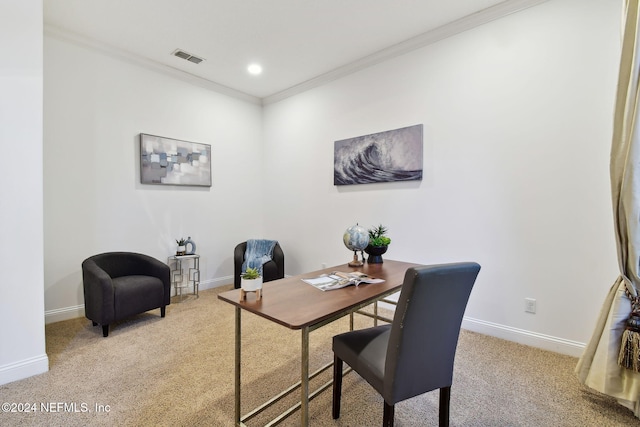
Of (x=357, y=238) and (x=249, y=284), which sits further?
(x=357, y=238)

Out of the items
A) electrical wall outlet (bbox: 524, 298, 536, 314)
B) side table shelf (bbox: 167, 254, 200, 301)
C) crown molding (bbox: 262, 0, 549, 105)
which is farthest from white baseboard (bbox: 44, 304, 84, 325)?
electrical wall outlet (bbox: 524, 298, 536, 314)

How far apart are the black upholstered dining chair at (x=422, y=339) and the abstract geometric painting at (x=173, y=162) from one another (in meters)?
3.27

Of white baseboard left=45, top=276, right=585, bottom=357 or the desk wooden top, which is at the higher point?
the desk wooden top

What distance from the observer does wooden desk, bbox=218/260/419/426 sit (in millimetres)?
1251

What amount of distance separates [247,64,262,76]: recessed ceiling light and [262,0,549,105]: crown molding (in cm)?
62

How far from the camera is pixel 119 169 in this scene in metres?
3.35

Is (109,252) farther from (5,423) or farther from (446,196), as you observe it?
(446,196)

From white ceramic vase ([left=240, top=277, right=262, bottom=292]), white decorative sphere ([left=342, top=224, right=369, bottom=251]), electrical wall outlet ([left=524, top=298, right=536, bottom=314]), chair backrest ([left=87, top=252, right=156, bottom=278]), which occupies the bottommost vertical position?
electrical wall outlet ([left=524, top=298, right=536, bottom=314])

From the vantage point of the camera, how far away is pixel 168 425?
158cm

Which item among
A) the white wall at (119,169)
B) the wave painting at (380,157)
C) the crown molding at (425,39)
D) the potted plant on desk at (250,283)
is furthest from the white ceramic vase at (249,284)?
the crown molding at (425,39)

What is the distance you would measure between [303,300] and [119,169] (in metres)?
3.03

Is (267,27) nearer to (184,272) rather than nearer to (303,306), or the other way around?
(303,306)

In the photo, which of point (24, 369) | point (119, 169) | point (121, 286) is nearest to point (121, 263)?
point (121, 286)

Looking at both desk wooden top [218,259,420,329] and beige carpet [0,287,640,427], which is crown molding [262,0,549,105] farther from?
beige carpet [0,287,640,427]
